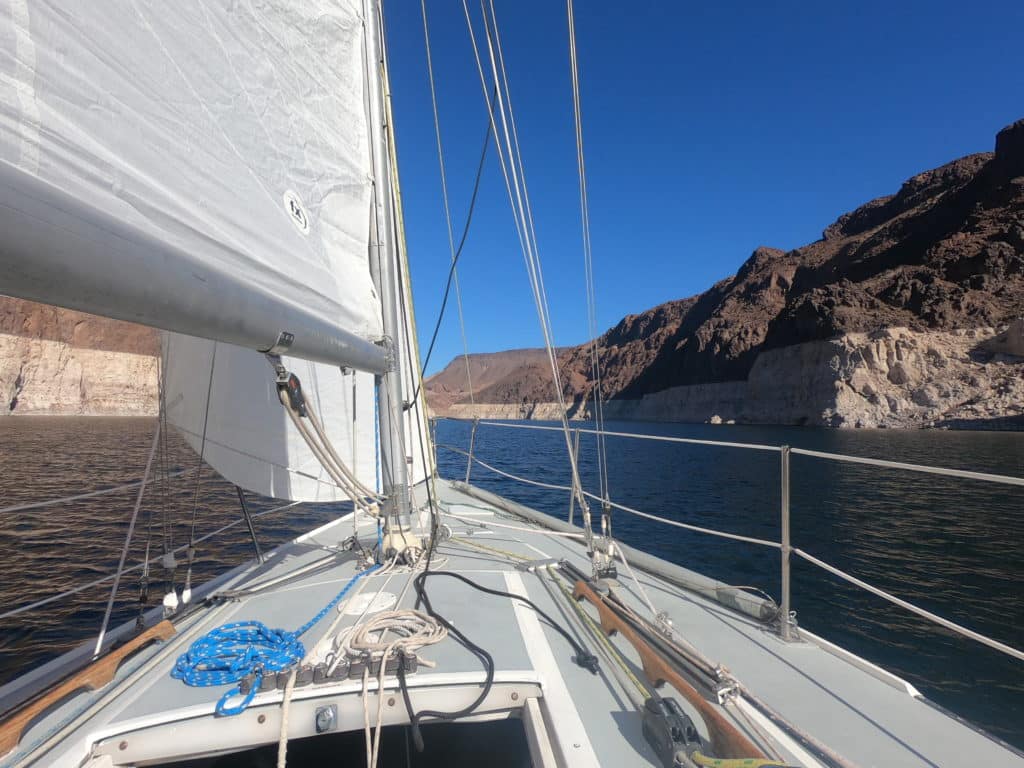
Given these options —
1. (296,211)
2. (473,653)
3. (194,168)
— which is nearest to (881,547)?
(473,653)

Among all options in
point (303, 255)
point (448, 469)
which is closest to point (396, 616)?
point (303, 255)

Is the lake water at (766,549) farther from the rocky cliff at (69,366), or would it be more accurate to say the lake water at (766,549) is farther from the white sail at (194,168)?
the rocky cliff at (69,366)

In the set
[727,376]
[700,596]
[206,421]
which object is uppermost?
[727,376]

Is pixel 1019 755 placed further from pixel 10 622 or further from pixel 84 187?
pixel 10 622

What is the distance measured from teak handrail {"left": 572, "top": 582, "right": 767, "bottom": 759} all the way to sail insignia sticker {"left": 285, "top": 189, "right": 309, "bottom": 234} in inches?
73.5

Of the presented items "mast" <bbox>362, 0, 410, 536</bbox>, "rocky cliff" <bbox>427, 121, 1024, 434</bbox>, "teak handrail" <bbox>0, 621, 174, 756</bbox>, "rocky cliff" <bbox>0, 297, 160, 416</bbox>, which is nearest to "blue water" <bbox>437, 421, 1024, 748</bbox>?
"mast" <bbox>362, 0, 410, 536</bbox>

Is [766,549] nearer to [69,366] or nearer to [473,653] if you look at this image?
[473,653]

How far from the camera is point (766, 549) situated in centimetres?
684

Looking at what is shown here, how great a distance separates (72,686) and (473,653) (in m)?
1.09

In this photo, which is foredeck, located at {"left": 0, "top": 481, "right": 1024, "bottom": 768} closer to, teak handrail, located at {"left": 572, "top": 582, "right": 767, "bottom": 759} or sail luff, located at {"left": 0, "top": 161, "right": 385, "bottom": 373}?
teak handrail, located at {"left": 572, "top": 582, "right": 767, "bottom": 759}

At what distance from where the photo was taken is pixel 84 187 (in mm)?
1080

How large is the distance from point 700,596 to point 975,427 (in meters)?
35.6

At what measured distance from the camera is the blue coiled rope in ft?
4.68

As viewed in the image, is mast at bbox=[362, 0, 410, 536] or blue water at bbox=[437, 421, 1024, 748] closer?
mast at bbox=[362, 0, 410, 536]
